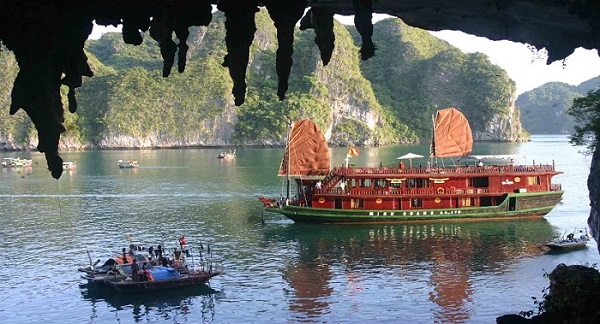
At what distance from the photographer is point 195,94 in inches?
6068

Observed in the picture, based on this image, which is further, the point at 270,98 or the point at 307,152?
the point at 270,98

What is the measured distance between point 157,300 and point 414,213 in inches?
774

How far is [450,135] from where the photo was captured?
44656mm

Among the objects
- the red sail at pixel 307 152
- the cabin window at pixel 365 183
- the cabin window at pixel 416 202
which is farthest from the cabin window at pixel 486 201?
the red sail at pixel 307 152

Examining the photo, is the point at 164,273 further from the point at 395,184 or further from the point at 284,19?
the point at 284,19

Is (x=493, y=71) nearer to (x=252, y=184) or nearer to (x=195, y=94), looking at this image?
(x=195, y=94)

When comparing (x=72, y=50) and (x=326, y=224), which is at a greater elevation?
(x=72, y=50)

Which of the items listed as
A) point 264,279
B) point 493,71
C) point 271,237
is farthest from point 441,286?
point 493,71

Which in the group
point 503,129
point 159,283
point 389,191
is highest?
point 503,129

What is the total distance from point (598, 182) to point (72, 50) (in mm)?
10796

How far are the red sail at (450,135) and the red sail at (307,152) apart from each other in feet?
25.1

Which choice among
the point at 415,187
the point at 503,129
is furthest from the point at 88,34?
the point at 503,129

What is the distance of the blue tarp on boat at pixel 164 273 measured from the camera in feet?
80.4

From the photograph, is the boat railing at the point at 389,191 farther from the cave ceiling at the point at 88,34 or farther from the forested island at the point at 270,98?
the forested island at the point at 270,98
